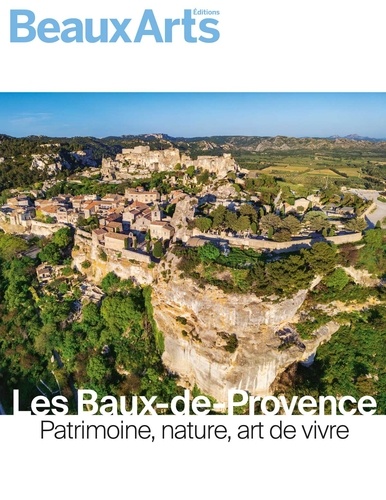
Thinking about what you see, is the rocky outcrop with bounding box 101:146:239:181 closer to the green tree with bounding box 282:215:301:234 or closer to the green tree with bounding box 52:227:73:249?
the green tree with bounding box 282:215:301:234

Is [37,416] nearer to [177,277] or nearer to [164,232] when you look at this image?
[177,277]

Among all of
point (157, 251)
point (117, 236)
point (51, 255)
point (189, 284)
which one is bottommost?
point (189, 284)

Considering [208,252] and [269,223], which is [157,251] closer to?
[208,252]

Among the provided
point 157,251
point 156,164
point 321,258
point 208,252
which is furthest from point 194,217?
point 156,164

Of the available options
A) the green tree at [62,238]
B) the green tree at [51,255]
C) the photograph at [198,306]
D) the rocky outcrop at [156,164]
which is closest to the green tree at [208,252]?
the photograph at [198,306]

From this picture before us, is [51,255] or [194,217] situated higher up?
[194,217]

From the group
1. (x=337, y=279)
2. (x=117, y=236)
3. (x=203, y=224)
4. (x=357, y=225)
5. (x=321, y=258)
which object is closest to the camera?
(x=321, y=258)

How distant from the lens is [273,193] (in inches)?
814

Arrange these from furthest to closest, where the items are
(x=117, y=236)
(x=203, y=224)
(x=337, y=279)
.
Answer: (x=117, y=236) → (x=203, y=224) → (x=337, y=279)

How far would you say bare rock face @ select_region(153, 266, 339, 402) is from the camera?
1157 centimetres

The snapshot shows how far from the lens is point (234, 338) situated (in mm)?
11773

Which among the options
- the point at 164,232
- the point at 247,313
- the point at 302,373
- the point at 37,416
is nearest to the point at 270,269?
the point at 247,313

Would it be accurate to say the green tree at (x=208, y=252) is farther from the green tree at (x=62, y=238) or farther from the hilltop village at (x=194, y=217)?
the green tree at (x=62, y=238)

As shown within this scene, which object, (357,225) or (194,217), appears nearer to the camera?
(357,225)
